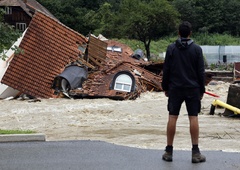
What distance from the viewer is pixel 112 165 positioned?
8.18 metres

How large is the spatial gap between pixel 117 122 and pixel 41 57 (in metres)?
9.73

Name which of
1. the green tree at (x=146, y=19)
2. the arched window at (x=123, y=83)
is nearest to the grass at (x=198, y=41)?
the green tree at (x=146, y=19)

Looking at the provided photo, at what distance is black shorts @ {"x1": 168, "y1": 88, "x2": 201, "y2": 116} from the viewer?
8258mm

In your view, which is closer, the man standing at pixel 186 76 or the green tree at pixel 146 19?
the man standing at pixel 186 76

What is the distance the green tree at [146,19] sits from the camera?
5075 cm

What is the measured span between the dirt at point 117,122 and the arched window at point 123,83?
28.4 inches

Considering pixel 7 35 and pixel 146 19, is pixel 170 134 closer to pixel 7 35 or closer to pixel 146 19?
pixel 7 35

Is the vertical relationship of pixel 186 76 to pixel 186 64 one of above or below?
below

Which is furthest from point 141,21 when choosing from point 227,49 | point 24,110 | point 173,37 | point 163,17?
point 24,110

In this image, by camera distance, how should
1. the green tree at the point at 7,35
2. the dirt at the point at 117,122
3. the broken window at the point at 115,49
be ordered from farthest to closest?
the broken window at the point at 115,49
the green tree at the point at 7,35
the dirt at the point at 117,122

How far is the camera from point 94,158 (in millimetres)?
8688

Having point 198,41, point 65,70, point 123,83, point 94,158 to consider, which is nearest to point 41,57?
point 65,70

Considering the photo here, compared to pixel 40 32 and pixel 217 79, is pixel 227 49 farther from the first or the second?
pixel 40 32

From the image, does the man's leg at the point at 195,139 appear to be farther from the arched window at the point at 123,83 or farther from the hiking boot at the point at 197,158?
the arched window at the point at 123,83
